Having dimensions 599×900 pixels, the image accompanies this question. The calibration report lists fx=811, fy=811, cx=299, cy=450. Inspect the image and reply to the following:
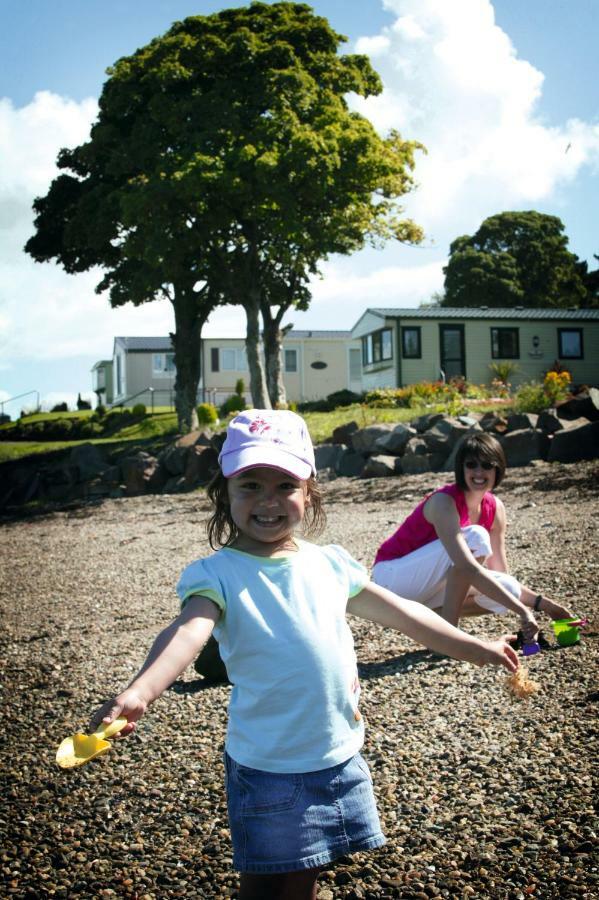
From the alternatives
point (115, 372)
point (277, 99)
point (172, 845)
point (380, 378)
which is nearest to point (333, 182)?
point (277, 99)

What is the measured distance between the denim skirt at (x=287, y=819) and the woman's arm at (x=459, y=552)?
8.39ft

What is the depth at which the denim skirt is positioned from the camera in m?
2.11

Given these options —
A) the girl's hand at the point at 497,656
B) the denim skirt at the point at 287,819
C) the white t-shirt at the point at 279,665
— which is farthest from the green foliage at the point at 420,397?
the denim skirt at the point at 287,819

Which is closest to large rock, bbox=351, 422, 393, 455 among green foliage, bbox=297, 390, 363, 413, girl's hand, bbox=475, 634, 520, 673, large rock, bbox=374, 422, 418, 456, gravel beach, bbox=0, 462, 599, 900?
large rock, bbox=374, 422, 418, 456

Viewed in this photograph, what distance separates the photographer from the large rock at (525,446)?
1473 centimetres

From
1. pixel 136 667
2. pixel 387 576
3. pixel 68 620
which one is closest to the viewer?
pixel 387 576

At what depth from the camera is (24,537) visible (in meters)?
14.8

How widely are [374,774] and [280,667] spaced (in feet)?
5.85

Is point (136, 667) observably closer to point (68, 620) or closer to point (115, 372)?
point (68, 620)

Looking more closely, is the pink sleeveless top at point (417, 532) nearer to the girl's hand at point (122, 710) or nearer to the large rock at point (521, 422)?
the girl's hand at point (122, 710)

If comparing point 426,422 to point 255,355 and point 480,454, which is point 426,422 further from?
point 480,454

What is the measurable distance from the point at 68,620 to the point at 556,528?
18.1ft

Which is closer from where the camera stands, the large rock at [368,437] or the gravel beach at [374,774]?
the gravel beach at [374,774]

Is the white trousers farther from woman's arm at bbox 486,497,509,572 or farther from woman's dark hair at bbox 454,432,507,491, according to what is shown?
woman's dark hair at bbox 454,432,507,491
